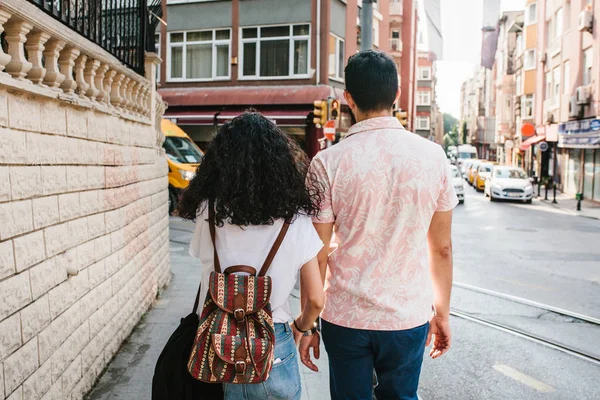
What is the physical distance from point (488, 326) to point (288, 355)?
460 cm

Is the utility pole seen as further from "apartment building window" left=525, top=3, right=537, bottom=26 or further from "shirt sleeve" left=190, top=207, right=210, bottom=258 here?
"apartment building window" left=525, top=3, right=537, bottom=26

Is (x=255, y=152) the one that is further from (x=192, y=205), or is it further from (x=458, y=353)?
(x=458, y=353)

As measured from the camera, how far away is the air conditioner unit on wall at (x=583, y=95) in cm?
2462

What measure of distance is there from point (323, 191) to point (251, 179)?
0.35 m

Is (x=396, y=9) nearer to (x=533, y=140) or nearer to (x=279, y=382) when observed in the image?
(x=533, y=140)

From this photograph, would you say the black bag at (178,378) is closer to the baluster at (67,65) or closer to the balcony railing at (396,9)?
the baluster at (67,65)

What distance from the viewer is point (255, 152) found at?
7.54 feet

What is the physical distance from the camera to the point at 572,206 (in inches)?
906

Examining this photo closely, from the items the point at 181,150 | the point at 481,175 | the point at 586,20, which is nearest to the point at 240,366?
the point at 181,150

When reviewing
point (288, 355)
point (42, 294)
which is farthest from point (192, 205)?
point (42, 294)

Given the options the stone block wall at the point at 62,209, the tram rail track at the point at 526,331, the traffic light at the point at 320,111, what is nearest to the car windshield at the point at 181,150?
the traffic light at the point at 320,111

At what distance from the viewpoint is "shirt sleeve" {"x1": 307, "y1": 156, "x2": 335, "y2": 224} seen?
2447mm

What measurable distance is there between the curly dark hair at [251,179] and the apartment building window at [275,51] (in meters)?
22.1

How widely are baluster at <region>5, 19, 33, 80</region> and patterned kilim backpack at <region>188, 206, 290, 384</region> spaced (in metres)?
1.55
